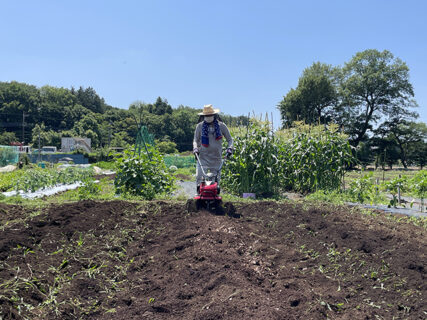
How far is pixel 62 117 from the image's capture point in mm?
89625

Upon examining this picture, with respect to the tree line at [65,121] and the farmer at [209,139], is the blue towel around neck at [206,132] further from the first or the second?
the tree line at [65,121]

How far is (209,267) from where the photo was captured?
134 inches

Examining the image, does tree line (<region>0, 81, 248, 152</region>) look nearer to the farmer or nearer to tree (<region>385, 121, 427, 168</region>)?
tree (<region>385, 121, 427, 168</region>)

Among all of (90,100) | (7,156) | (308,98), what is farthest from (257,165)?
(90,100)

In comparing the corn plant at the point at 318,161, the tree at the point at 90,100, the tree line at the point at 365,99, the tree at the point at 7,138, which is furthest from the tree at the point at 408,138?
the tree at the point at 90,100

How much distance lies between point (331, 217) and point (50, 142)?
7436cm

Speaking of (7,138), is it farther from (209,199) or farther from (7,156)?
(209,199)

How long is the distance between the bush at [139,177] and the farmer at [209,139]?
1993mm

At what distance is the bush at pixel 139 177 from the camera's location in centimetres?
805

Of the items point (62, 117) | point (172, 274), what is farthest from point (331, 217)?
point (62, 117)

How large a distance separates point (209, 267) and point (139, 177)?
5099mm

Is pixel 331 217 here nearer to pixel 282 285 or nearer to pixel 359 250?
pixel 359 250

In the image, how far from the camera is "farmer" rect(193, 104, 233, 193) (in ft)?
21.2

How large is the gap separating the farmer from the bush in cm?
199
